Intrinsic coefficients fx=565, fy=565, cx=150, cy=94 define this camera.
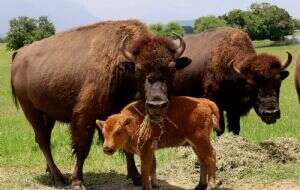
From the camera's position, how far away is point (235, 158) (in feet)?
28.9

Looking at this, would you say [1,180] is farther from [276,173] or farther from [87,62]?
[276,173]

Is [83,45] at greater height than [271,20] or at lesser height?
greater

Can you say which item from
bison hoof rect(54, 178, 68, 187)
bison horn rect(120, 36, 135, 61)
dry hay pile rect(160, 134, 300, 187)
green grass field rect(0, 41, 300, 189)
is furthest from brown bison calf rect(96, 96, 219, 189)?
bison hoof rect(54, 178, 68, 187)

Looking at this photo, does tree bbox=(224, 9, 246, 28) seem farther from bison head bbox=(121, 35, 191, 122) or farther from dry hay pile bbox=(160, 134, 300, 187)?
bison head bbox=(121, 35, 191, 122)

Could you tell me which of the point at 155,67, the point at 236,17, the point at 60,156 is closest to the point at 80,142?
the point at 155,67

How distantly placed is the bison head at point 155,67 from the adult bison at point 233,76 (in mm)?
2242

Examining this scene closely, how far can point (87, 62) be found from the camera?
317 inches

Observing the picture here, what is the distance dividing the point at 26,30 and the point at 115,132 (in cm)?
6674

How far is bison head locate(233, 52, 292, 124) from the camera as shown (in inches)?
360

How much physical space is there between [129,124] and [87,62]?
1496mm

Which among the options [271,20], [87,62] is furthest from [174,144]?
[271,20]

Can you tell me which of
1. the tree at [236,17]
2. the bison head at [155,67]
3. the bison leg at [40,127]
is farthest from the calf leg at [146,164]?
the tree at [236,17]

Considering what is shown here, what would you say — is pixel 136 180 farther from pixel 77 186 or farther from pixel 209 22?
pixel 209 22

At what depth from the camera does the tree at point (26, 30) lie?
6781cm
